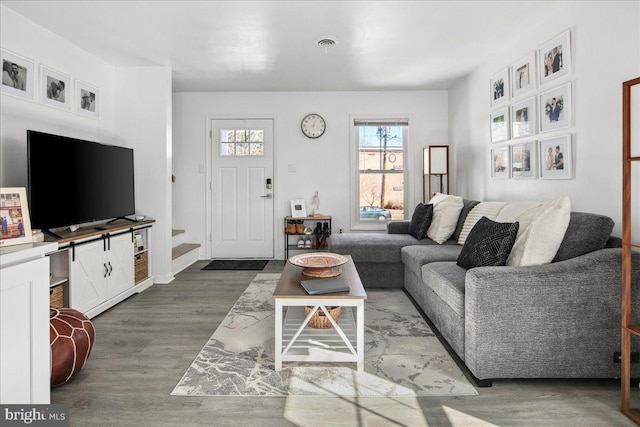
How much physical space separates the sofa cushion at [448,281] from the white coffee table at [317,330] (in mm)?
544

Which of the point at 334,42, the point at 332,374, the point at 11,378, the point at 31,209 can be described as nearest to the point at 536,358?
the point at 332,374

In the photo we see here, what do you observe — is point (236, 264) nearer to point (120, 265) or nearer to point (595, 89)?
point (120, 265)

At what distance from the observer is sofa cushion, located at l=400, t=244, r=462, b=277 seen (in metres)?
3.18

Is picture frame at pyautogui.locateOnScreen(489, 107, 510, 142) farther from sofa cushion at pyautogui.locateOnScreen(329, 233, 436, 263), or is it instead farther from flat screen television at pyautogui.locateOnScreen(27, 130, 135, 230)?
flat screen television at pyautogui.locateOnScreen(27, 130, 135, 230)

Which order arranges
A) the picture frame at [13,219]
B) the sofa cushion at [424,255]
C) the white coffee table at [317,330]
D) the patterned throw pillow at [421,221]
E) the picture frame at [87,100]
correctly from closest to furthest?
the picture frame at [13,219] < the white coffee table at [317,330] < the sofa cushion at [424,255] < the picture frame at [87,100] < the patterned throw pillow at [421,221]

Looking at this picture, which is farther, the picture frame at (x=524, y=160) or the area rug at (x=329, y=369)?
the picture frame at (x=524, y=160)

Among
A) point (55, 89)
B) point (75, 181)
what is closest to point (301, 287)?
point (75, 181)

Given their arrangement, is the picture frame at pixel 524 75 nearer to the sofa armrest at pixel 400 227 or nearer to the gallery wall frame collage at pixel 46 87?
the sofa armrest at pixel 400 227

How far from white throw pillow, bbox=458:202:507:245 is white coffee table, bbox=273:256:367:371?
149 cm

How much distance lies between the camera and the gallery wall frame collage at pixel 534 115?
114 inches

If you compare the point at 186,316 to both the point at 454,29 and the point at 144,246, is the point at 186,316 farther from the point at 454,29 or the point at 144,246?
the point at 454,29

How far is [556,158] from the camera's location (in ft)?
9.84

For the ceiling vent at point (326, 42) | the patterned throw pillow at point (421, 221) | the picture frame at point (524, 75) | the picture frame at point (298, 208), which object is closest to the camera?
the picture frame at point (524, 75)

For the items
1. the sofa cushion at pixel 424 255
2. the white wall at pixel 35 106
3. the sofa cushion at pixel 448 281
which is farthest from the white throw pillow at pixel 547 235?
the white wall at pixel 35 106
